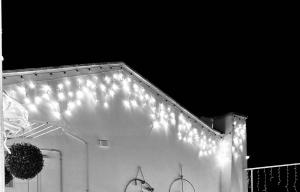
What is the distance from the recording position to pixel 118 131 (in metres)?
6.71

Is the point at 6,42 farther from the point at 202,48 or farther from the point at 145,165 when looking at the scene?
the point at 202,48

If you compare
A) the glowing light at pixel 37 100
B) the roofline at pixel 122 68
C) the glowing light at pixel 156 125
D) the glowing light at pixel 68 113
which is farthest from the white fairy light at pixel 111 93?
the glowing light at pixel 37 100

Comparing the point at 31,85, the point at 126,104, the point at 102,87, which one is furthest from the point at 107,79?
the point at 31,85

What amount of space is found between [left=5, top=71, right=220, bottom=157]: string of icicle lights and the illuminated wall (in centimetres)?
1

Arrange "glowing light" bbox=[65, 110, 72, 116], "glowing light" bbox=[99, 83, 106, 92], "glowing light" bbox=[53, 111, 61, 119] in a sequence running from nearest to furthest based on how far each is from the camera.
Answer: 1. "glowing light" bbox=[53, 111, 61, 119]
2. "glowing light" bbox=[65, 110, 72, 116]
3. "glowing light" bbox=[99, 83, 106, 92]

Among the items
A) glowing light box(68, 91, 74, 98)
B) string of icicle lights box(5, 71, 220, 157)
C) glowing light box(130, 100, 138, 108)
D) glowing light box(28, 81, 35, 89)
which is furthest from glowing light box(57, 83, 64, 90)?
glowing light box(130, 100, 138, 108)

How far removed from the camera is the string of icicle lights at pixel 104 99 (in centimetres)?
562

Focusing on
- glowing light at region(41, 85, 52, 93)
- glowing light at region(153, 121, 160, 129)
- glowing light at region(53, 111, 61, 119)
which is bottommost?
glowing light at region(153, 121, 160, 129)

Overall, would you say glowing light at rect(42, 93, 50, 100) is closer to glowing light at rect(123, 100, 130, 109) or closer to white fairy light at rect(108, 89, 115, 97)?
white fairy light at rect(108, 89, 115, 97)

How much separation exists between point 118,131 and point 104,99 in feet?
1.82

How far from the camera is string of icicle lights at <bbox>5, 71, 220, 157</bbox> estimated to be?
5625mm

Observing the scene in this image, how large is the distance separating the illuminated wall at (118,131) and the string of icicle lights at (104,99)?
11 mm

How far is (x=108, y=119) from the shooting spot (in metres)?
6.59

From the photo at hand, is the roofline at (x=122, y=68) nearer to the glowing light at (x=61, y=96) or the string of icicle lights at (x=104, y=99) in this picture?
the string of icicle lights at (x=104, y=99)
